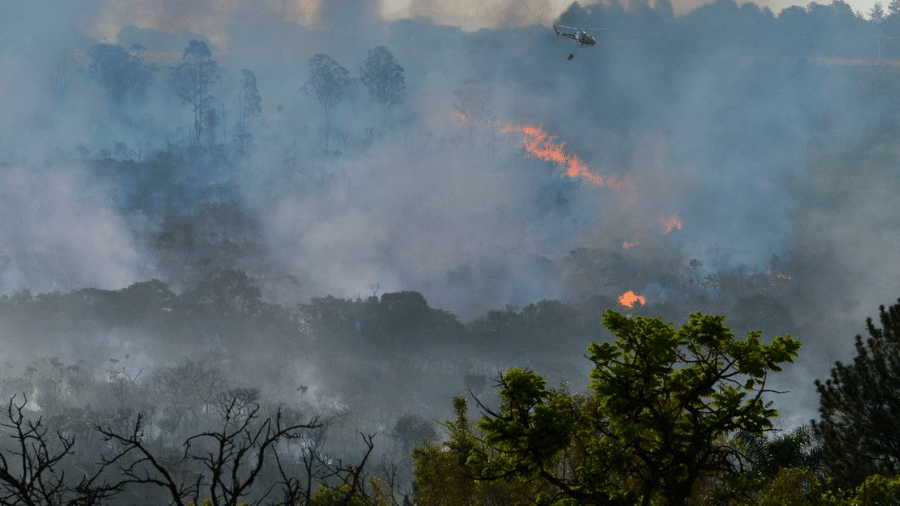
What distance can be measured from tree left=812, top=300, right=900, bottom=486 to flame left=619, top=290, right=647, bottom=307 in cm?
15525

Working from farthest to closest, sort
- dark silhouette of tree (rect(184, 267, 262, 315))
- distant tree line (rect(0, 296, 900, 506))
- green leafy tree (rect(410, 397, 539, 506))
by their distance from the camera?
1. dark silhouette of tree (rect(184, 267, 262, 315))
2. green leafy tree (rect(410, 397, 539, 506))
3. distant tree line (rect(0, 296, 900, 506))

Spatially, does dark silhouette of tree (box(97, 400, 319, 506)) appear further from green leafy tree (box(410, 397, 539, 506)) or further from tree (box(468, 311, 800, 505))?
green leafy tree (box(410, 397, 539, 506))

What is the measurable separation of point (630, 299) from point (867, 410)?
15893 cm

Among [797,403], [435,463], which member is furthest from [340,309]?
[435,463]

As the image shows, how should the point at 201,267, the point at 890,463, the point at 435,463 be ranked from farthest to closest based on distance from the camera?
the point at 201,267, the point at 435,463, the point at 890,463

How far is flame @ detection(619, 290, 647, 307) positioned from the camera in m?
179

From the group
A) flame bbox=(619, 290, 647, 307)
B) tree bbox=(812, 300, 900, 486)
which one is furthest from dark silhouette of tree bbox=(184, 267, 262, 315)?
tree bbox=(812, 300, 900, 486)

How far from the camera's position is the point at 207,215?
616 ft

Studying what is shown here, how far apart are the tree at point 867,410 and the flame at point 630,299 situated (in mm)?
155251

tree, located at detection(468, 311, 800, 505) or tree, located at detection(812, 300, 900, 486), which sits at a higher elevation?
tree, located at detection(812, 300, 900, 486)

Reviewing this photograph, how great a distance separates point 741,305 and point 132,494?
411 feet

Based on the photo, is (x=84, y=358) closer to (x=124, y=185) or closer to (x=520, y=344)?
(x=124, y=185)

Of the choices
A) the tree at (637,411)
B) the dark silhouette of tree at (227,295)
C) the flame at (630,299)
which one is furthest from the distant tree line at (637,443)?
the flame at (630,299)

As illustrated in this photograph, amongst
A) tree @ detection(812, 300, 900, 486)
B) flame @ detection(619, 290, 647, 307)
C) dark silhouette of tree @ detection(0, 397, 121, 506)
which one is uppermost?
flame @ detection(619, 290, 647, 307)
